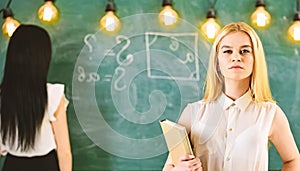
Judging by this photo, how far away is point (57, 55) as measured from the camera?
7.00ft

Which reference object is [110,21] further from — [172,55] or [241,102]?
[241,102]

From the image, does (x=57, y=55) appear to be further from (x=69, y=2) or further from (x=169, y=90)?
(x=169, y=90)

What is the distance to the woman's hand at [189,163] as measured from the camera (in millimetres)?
1514

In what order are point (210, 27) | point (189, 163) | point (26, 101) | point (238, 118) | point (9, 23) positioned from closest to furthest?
point (189, 163) < point (238, 118) < point (26, 101) < point (9, 23) < point (210, 27)

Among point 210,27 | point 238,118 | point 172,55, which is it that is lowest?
point 238,118

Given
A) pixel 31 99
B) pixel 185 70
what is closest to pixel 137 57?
pixel 185 70

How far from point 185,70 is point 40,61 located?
648mm

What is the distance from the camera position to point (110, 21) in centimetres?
214

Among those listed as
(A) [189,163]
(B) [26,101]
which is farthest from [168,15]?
(A) [189,163]

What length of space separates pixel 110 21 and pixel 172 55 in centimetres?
30

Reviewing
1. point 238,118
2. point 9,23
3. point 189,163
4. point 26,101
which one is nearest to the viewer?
point 189,163

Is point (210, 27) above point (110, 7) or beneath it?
beneath

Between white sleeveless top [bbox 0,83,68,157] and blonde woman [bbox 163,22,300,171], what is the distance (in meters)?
0.47

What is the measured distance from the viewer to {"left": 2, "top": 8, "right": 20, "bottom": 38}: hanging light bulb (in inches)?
82.0
